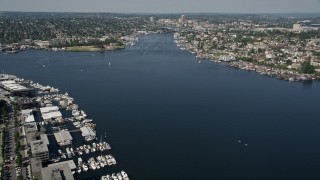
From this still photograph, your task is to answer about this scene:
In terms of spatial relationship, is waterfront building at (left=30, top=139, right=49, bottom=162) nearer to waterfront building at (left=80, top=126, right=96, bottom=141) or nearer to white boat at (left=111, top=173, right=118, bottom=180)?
waterfront building at (left=80, top=126, right=96, bottom=141)

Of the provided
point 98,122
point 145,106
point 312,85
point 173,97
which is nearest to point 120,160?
point 98,122

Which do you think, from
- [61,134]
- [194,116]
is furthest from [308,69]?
[61,134]

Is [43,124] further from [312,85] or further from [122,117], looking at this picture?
[312,85]

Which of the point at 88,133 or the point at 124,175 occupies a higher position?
the point at 88,133

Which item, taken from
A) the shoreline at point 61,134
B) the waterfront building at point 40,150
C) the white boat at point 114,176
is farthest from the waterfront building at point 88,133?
the white boat at point 114,176

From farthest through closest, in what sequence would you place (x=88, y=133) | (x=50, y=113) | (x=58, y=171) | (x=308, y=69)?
1. (x=308, y=69)
2. (x=50, y=113)
3. (x=88, y=133)
4. (x=58, y=171)

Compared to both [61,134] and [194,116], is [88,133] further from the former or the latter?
[194,116]

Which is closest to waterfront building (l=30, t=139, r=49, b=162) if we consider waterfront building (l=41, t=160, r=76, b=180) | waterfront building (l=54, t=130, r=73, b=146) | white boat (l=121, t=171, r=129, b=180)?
waterfront building (l=41, t=160, r=76, b=180)
